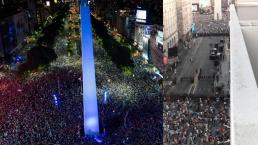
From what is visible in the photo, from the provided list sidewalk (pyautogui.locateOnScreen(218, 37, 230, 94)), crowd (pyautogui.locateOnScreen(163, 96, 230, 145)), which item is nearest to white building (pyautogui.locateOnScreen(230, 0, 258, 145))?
sidewalk (pyautogui.locateOnScreen(218, 37, 230, 94))

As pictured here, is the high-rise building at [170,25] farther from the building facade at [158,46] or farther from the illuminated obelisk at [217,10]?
the illuminated obelisk at [217,10]

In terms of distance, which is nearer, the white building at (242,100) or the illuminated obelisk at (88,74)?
the white building at (242,100)

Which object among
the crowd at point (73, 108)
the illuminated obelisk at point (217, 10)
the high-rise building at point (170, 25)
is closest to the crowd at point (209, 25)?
the illuminated obelisk at point (217, 10)

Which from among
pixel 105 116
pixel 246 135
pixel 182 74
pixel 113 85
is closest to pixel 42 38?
pixel 113 85

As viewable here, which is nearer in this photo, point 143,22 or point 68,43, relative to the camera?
point 143,22

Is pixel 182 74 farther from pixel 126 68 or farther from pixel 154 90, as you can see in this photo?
pixel 126 68

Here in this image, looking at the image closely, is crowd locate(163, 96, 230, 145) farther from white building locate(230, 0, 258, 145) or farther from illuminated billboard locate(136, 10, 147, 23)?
white building locate(230, 0, 258, 145)

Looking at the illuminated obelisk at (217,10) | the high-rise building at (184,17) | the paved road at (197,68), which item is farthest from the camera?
the paved road at (197,68)
